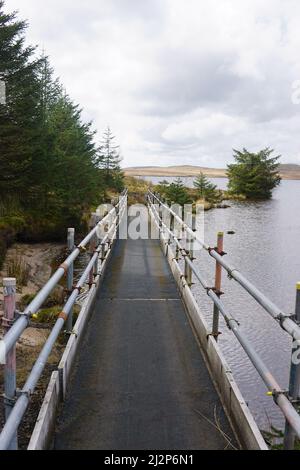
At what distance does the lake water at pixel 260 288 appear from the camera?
9820 millimetres

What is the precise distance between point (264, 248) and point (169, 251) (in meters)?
16.6

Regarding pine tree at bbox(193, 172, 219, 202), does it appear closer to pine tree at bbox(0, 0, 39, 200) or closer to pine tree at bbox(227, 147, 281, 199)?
pine tree at bbox(227, 147, 281, 199)

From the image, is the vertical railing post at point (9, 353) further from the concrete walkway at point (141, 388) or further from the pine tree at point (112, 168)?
the pine tree at point (112, 168)

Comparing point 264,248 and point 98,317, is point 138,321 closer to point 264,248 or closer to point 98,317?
point 98,317

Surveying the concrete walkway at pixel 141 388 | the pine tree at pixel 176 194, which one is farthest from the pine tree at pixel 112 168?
the concrete walkway at pixel 141 388

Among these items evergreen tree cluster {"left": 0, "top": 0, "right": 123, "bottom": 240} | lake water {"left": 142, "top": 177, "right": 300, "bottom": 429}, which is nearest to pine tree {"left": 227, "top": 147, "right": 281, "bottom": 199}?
lake water {"left": 142, "top": 177, "right": 300, "bottom": 429}

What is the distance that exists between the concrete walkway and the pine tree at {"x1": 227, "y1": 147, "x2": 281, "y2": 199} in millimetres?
59660

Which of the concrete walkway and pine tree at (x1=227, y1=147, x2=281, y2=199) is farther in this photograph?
pine tree at (x1=227, y1=147, x2=281, y2=199)

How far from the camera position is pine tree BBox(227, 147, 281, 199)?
64.6 m

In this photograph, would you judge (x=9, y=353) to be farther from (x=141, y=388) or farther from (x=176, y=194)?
(x=176, y=194)

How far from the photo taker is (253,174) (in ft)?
211

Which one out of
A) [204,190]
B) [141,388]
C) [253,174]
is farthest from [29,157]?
Result: [253,174]

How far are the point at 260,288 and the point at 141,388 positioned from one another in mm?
13716

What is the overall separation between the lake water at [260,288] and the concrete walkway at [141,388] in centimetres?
348
